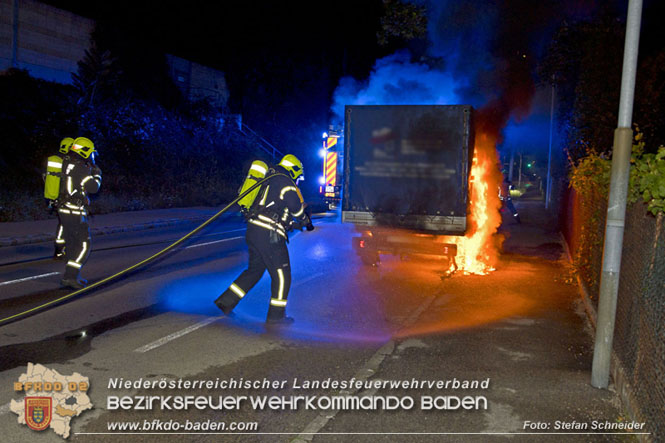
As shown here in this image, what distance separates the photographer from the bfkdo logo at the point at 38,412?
13.3 feet

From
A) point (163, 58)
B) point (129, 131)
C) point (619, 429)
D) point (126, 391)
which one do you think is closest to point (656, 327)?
point (619, 429)

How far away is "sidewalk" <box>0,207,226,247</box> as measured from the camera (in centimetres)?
1358

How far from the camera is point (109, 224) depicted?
659 inches

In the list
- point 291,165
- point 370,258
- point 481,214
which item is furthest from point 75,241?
point 481,214

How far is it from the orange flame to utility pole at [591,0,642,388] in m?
5.42

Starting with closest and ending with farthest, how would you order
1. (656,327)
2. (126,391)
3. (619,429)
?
(656,327), (619,429), (126,391)

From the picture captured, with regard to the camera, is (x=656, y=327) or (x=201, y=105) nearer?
(x=656, y=327)

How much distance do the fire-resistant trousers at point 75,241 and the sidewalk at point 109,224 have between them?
576cm

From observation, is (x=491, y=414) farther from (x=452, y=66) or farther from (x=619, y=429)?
(x=452, y=66)

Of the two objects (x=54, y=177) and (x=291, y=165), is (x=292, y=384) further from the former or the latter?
(x=54, y=177)

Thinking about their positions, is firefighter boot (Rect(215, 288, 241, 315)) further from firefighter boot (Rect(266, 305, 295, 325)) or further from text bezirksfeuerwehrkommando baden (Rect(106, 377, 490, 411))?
text bezirksfeuerwehrkommando baden (Rect(106, 377, 490, 411))

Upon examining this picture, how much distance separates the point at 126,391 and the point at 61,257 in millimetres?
6987

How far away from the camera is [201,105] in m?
31.2

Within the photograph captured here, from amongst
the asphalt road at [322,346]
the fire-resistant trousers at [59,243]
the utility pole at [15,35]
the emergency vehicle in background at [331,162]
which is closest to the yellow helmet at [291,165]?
the asphalt road at [322,346]
